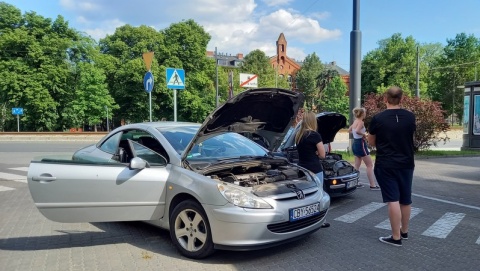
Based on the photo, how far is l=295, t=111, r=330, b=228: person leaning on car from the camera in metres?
5.51

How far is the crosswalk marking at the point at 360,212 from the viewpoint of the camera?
6.07 metres

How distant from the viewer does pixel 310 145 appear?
218 inches

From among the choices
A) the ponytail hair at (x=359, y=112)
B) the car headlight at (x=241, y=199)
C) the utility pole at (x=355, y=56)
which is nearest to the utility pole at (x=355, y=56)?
the utility pole at (x=355, y=56)

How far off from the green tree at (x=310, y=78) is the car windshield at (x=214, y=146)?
2854 inches

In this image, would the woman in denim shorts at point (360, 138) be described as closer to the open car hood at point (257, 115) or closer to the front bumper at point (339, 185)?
the front bumper at point (339, 185)

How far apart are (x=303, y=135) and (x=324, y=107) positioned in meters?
65.6

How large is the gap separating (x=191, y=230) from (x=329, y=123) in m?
4.18

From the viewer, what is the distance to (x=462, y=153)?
17.1 metres

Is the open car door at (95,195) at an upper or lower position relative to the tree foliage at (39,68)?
lower

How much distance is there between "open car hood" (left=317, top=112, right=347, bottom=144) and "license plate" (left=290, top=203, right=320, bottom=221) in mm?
2984

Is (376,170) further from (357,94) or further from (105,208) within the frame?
(357,94)

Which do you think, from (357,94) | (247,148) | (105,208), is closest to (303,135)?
(247,148)

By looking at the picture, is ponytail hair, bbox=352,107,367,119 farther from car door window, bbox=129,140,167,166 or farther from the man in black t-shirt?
car door window, bbox=129,140,167,166

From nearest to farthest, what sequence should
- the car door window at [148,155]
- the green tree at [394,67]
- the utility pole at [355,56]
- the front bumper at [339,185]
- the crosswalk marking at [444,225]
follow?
the car door window at [148,155], the crosswalk marking at [444,225], the front bumper at [339,185], the utility pole at [355,56], the green tree at [394,67]
